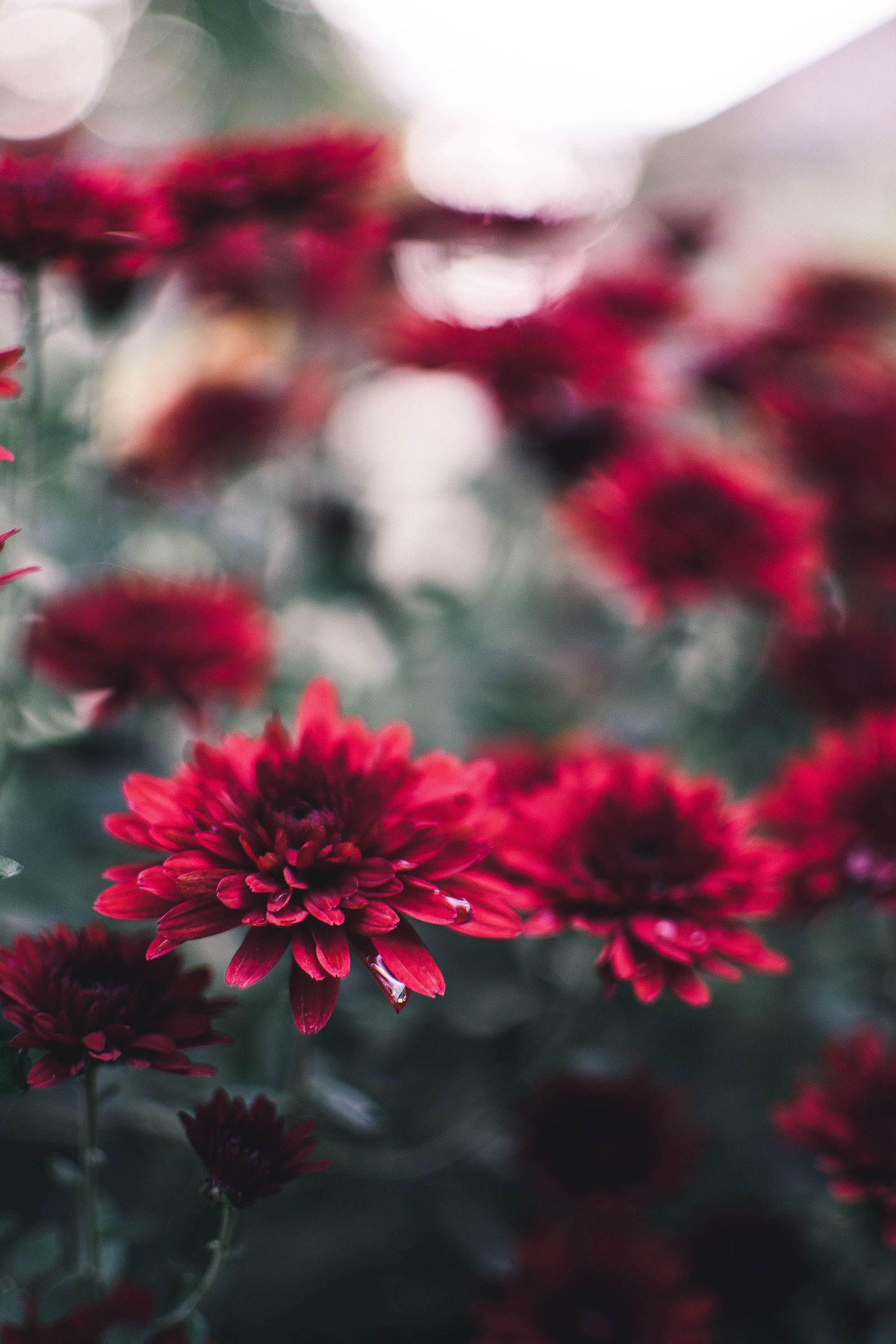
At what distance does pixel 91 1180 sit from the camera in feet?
1.46

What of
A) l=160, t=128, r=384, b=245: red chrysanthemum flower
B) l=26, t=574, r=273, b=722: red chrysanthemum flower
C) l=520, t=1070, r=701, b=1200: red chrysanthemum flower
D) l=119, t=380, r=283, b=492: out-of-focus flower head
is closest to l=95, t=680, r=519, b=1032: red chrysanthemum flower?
l=26, t=574, r=273, b=722: red chrysanthemum flower

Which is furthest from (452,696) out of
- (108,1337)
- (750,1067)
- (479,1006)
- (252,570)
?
(108,1337)

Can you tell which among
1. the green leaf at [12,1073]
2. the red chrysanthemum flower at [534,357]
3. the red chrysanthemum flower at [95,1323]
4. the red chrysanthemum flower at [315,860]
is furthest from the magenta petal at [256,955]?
the red chrysanthemum flower at [534,357]

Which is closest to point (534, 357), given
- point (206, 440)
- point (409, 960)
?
point (206, 440)

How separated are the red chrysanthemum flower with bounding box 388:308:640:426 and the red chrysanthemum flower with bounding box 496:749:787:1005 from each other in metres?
0.44

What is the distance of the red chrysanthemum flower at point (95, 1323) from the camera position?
1.55ft

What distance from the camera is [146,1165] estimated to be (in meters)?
0.74

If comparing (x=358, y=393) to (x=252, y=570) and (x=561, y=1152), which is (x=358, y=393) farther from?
(x=561, y=1152)

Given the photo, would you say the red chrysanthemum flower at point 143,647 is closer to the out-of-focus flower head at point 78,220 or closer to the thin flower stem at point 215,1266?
the out-of-focus flower head at point 78,220

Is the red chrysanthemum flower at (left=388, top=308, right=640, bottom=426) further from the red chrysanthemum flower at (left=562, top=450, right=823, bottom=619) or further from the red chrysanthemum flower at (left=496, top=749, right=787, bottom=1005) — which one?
the red chrysanthemum flower at (left=496, top=749, right=787, bottom=1005)

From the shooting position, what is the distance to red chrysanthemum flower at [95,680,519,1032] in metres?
0.40

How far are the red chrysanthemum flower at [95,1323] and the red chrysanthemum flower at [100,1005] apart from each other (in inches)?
6.1

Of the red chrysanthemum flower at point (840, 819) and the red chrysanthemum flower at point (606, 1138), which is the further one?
the red chrysanthemum flower at point (606, 1138)

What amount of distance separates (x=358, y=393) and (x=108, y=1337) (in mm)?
946
